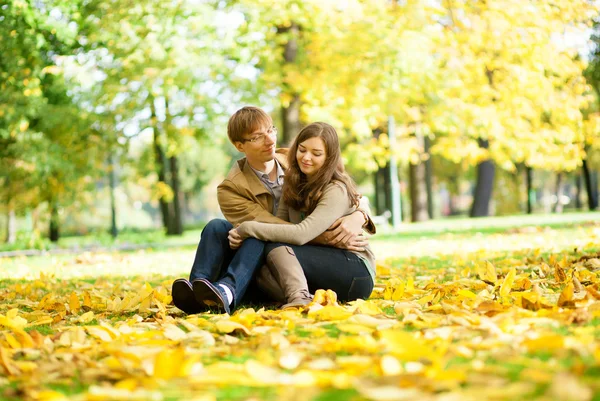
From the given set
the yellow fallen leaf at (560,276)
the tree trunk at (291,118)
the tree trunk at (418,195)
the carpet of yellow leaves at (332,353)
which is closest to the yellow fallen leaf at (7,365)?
the carpet of yellow leaves at (332,353)

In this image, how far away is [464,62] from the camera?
1405cm

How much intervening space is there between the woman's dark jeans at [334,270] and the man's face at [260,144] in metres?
0.63

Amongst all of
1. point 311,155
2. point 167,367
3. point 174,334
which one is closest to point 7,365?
point 167,367

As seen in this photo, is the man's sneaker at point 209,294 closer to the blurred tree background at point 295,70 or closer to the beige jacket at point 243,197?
the beige jacket at point 243,197

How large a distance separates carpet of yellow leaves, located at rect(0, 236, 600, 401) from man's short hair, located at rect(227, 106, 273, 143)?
1.14 m

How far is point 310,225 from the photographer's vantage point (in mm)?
4066

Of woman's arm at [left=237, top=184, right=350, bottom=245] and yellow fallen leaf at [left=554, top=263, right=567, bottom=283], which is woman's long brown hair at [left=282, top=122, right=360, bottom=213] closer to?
woman's arm at [left=237, top=184, right=350, bottom=245]

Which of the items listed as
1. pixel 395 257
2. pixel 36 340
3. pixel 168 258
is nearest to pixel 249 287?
pixel 36 340

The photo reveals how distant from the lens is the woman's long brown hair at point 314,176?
13.9 ft

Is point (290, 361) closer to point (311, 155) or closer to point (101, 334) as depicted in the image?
point (101, 334)

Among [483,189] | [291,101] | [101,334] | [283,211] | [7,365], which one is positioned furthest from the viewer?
[483,189]

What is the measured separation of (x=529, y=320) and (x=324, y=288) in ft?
5.56

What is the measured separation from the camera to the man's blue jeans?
4016mm

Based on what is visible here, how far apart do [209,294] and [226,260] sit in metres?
0.54
